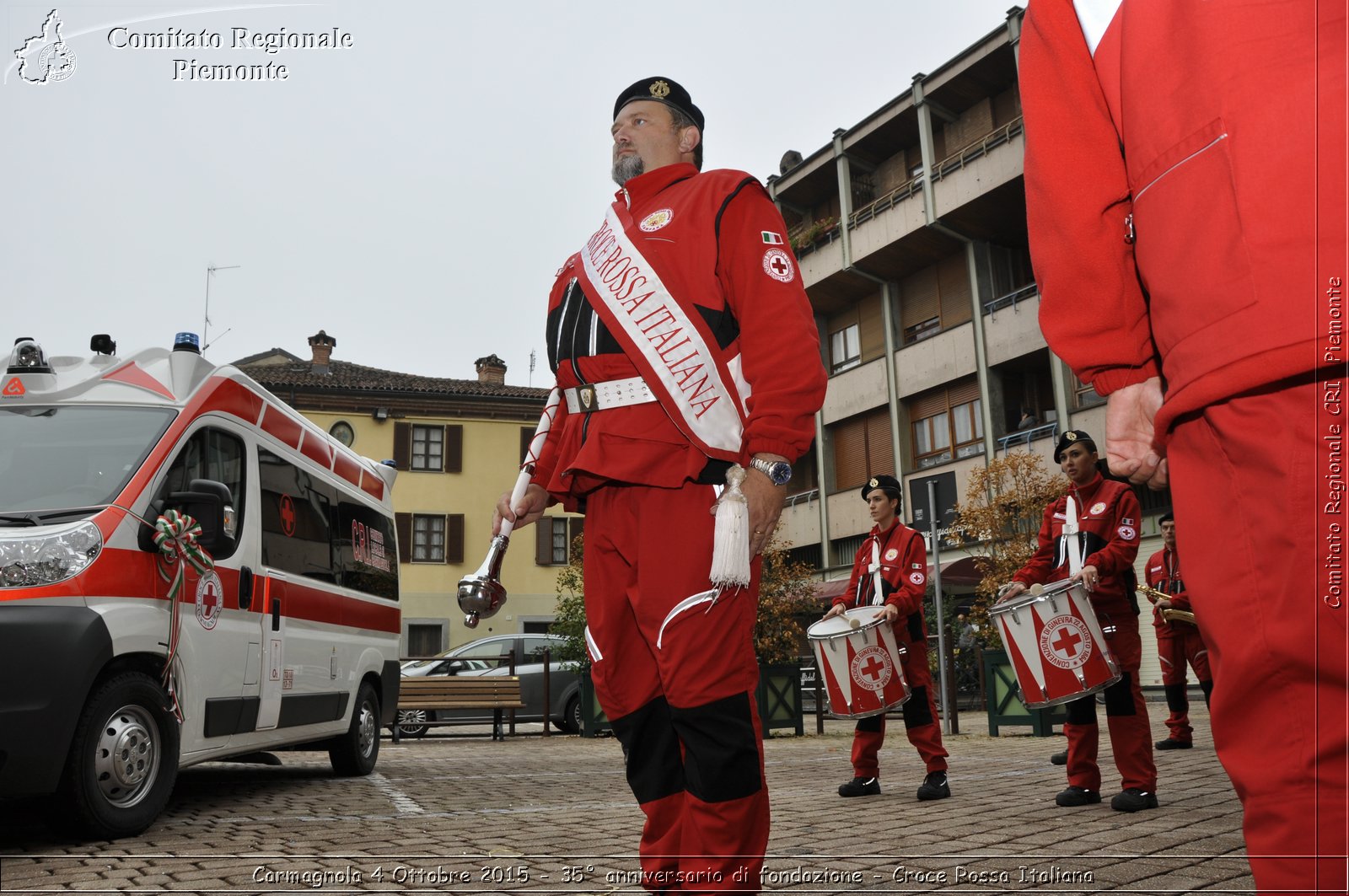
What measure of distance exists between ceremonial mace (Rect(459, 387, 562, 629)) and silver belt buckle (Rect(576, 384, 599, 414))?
0.34 ft

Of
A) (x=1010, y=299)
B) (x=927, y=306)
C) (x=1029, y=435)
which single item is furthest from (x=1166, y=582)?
(x=927, y=306)

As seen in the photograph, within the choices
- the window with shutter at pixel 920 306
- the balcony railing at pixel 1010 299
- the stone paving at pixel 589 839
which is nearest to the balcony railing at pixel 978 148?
the window with shutter at pixel 920 306

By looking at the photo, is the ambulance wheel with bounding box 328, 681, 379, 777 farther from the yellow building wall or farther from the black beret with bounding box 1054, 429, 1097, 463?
the yellow building wall

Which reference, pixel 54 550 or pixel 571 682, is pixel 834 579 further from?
pixel 54 550

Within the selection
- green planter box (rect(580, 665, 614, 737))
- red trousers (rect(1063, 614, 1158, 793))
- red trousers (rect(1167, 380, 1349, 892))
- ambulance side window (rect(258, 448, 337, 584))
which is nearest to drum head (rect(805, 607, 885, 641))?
red trousers (rect(1063, 614, 1158, 793))

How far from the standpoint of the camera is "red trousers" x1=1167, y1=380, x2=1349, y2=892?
1.45m

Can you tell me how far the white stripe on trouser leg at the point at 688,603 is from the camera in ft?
8.96

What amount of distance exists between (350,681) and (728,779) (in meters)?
6.99

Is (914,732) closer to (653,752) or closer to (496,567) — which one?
(496,567)

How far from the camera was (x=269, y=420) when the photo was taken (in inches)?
293

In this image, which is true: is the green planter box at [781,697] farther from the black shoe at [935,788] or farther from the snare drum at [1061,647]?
the snare drum at [1061,647]

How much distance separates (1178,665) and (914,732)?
15.2ft

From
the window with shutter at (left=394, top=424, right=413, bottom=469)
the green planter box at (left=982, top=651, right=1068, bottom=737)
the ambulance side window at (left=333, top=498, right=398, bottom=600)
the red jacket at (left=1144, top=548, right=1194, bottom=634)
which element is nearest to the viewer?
the ambulance side window at (left=333, top=498, right=398, bottom=600)

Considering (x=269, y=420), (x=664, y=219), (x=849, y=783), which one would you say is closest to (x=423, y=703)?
(x=269, y=420)
